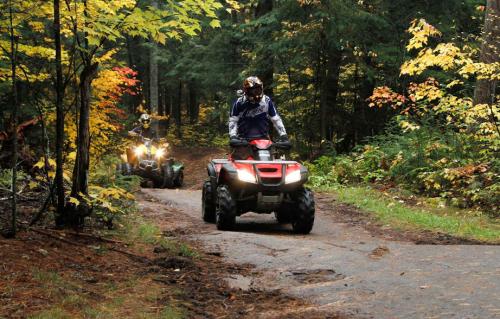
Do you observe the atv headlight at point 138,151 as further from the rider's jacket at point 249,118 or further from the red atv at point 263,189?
the red atv at point 263,189

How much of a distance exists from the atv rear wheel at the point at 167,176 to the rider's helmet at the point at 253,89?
8.63m

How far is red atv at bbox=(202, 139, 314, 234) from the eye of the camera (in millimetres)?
8312


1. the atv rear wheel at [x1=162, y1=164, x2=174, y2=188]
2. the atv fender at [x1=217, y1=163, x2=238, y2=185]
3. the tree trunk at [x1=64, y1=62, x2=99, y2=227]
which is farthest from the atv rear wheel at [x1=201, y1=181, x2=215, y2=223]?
the atv rear wheel at [x1=162, y1=164, x2=174, y2=188]

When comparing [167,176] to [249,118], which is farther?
[167,176]

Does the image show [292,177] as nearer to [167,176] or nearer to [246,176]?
[246,176]

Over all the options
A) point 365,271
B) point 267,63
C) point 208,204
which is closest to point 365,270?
point 365,271

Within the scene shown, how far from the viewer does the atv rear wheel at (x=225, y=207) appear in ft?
27.5

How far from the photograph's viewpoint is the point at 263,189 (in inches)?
326

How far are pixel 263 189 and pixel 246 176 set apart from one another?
33 centimetres

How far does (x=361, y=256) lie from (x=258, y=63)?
13147 millimetres

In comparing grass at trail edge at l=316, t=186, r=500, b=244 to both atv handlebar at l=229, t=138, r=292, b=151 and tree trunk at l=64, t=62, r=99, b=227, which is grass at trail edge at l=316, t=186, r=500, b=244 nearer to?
atv handlebar at l=229, t=138, r=292, b=151

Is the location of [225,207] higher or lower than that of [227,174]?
lower

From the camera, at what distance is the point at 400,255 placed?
258 inches

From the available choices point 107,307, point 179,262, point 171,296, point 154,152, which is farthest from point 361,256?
point 154,152
